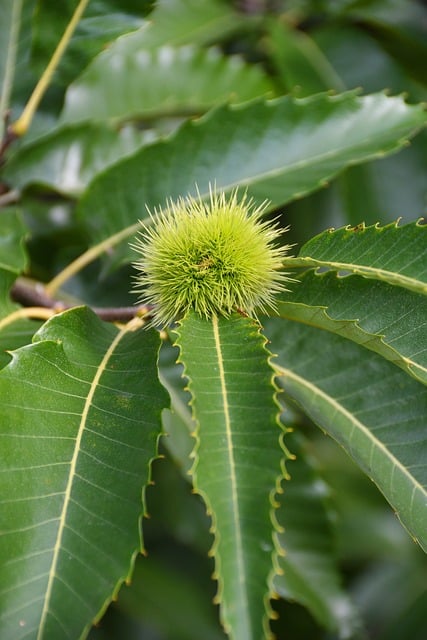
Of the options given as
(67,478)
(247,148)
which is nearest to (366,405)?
(67,478)

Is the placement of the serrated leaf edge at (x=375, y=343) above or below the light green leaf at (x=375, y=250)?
below

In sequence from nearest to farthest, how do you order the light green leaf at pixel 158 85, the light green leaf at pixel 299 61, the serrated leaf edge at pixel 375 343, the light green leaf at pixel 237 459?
the light green leaf at pixel 237 459 → the serrated leaf edge at pixel 375 343 → the light green leaf at pixel 158 85 → the light green leaf at pixel 299 61

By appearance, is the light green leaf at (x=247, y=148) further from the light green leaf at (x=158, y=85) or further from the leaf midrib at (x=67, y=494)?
the leaf midrib at (x=67, y=494)

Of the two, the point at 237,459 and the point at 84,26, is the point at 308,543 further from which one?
the point at 84,26

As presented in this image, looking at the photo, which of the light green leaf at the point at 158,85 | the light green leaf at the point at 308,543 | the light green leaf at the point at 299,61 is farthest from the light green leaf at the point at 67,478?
the light green leaf at the point at 299,61

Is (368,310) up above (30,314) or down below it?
above

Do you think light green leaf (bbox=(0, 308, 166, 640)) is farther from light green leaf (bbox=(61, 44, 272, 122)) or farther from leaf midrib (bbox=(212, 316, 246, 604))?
light green leaf (bbox=(61, 44, 272, 122))

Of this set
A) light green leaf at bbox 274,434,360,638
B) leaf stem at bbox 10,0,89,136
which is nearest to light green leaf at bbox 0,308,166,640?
leaf stem at bbox 10,0,89,136
